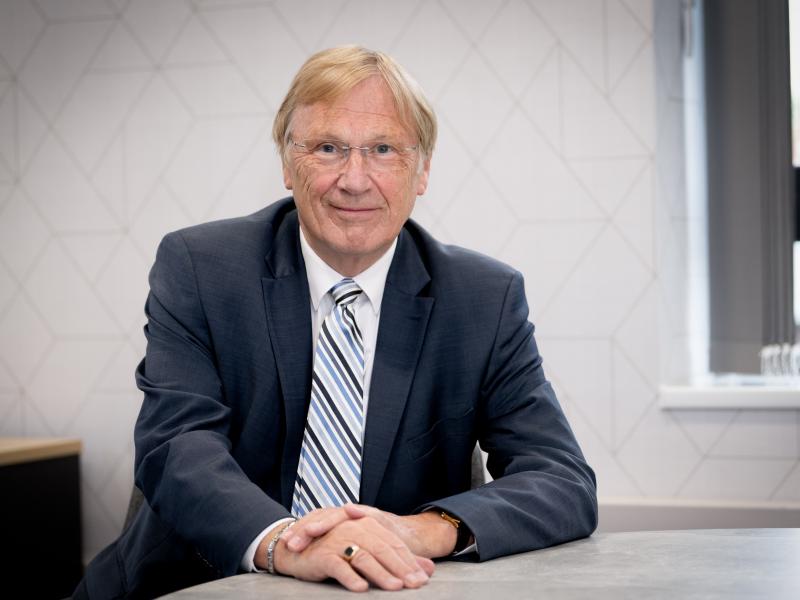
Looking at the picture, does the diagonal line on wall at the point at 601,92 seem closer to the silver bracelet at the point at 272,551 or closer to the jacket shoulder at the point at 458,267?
the jacket shoulder at the point at 458,267

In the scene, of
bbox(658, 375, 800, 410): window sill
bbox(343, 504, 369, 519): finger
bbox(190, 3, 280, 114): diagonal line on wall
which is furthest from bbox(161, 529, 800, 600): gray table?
bbox(190, 3, 280, 114): diagonal line on wall

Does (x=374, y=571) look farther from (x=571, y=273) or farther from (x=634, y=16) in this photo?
(x=634, y=16)

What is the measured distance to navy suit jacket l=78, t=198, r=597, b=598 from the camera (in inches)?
57.9

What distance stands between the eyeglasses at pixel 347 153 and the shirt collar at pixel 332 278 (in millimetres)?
164

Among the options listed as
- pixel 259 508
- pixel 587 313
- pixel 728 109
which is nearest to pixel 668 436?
pixel 587 313

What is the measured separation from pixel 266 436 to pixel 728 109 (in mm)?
1752

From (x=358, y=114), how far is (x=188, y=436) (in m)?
0.61

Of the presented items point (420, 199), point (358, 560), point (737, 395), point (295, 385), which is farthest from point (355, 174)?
point (737, 395)

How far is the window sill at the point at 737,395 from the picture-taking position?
251 cm

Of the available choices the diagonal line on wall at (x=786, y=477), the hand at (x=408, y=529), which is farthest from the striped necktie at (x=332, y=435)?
the diagonal line on wall at (x=786, y=477)

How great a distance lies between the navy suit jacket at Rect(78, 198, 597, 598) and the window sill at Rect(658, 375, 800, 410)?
1.02 metres

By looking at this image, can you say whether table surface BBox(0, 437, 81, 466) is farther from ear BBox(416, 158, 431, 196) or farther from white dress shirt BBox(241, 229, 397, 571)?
ear BBox(416, 158, 431, 196)

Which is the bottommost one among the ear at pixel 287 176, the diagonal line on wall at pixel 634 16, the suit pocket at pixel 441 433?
the suit pocket at pixel 441 433

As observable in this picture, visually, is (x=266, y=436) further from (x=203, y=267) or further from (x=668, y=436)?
(x=668, y=436)
